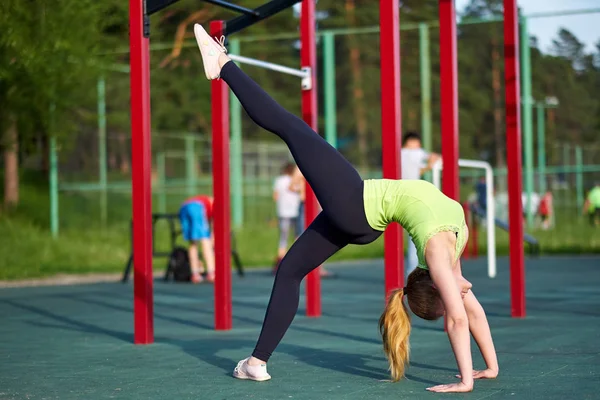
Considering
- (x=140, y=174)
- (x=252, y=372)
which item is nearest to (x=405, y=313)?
(x=252, y=372)

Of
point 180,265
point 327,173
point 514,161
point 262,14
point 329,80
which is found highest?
point 329,80

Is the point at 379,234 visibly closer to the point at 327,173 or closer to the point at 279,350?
the point at 327,173

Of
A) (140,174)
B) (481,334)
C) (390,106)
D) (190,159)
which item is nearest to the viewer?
(481,334)

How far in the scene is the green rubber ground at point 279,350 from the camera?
4.73m

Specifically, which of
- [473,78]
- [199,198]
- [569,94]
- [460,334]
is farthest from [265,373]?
[473,78]

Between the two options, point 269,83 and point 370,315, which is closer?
point 370,315

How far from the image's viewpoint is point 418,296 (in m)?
4.68

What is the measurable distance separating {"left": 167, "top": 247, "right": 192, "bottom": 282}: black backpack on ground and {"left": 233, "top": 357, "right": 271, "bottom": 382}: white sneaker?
8065 millimetres

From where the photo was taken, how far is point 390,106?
6.54m

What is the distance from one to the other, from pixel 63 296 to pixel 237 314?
10.1 feet

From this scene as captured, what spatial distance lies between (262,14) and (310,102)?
46.1 inches

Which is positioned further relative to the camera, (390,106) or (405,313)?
(390,106)

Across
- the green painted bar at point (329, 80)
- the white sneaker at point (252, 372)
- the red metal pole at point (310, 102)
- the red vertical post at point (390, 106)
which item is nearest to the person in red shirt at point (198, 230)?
the green painted bar at point (329, 80)

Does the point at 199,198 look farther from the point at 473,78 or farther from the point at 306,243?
the point at 473,78
